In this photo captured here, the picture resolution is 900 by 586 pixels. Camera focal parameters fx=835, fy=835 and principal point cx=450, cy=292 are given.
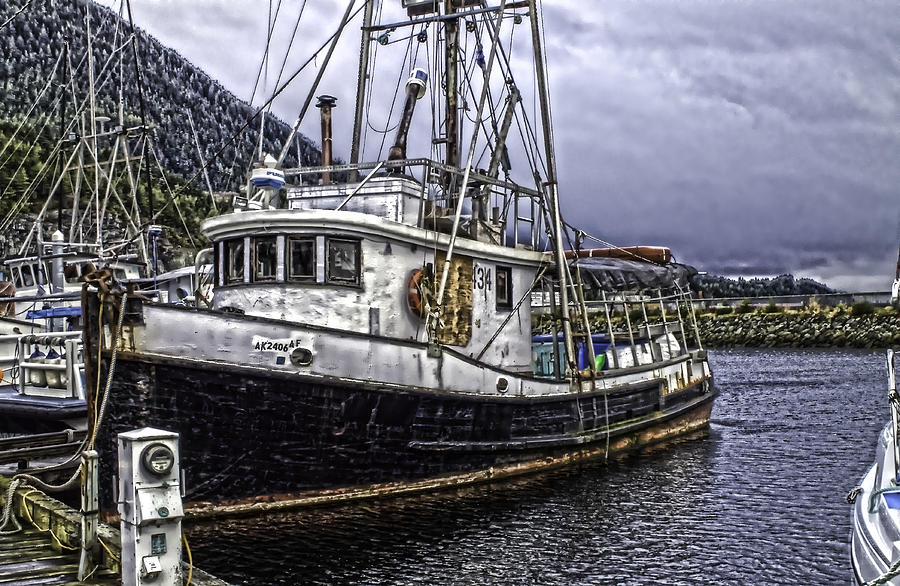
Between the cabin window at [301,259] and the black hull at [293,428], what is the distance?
2030mm

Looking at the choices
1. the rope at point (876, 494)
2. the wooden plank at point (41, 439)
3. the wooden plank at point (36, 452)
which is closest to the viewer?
the rope at point (876, 494)

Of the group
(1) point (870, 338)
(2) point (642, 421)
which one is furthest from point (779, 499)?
(1) point (870, 338)

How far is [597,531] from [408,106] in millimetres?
8839

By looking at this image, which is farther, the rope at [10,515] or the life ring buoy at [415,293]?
the life ring buoy at [415,293]

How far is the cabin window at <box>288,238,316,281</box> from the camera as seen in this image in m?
12.9

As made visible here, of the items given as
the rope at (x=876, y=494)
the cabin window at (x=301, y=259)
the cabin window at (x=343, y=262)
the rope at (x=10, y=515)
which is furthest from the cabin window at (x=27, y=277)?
the rope at (x=876, y=494)

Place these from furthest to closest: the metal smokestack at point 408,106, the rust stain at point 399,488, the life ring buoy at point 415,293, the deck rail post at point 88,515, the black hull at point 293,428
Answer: the metal smokestack at point 408,106 < the life ring buoy at point 415,293 < the rust stain at point 399,488 < the black hull at point 293,428 < the deck rail post at point 88,515

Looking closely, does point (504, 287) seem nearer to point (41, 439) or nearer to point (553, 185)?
point (553, 185)

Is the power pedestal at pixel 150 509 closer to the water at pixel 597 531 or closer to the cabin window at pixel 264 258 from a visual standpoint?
the water at pixel 597 531

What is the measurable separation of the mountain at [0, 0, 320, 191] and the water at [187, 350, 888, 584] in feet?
139

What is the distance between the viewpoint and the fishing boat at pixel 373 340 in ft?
36.0

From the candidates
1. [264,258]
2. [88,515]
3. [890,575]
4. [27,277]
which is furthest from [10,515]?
[27,277]

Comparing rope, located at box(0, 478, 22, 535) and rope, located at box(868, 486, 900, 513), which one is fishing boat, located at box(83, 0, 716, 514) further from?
rope, located at box(868, 486, 900, 513)

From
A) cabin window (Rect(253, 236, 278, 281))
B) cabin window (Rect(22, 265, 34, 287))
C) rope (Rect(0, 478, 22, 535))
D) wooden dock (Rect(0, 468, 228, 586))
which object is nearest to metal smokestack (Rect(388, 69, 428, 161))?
cabin window (Rect(253, 236, 278, 281))
